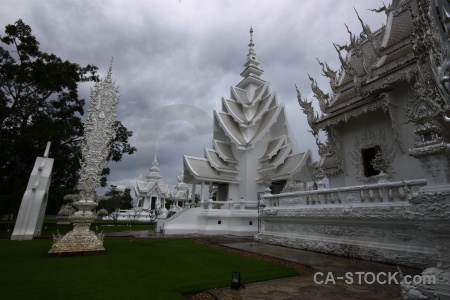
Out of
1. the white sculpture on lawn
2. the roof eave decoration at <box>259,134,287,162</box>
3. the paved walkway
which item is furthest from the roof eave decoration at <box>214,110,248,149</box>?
the paved walkway

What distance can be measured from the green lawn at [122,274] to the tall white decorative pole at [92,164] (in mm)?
515

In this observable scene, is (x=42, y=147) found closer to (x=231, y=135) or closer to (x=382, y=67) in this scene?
(x=231, y=135)

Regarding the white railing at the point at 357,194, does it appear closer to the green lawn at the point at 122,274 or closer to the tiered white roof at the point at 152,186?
the green lawn at the point at 122,274

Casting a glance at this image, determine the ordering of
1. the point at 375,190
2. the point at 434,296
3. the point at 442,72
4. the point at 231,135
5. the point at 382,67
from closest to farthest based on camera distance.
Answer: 1. the point at 442,72
2. the point at 434,296
3. the point at 375,190
4. the point at 382,67
5. the point at 231,135

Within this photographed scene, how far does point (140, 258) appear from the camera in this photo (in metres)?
6.77

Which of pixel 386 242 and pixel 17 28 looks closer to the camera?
pixel 386 242

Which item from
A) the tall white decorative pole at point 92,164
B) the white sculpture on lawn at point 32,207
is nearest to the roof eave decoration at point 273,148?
the tall white decorative pole at point 92,164

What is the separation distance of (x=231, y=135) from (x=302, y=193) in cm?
946

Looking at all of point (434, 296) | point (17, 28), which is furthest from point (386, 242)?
point (17, 28)

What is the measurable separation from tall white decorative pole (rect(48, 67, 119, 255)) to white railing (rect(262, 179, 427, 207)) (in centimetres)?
678

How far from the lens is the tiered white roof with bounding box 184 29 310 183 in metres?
15.9

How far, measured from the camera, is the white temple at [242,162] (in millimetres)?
14680

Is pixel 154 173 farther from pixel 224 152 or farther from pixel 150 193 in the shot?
pixel 224 152

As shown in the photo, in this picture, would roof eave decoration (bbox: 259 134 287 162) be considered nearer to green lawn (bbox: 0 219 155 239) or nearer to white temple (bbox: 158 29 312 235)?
white temple (bbox: 158 29 312 235)
